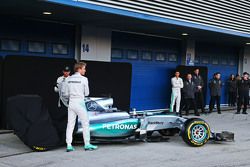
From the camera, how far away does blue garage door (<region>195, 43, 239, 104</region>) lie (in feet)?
66.3

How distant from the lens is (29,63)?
11594 mm

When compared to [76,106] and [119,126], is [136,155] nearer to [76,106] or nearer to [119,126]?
[119,126]

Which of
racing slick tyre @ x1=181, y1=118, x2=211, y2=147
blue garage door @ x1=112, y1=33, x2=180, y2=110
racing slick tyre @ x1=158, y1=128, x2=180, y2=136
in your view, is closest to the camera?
racing slick tyre @ x1=181, y1=118, x2=211, y2=147

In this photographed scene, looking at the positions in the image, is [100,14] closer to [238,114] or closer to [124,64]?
[124,64]

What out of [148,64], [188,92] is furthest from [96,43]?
[188,92]

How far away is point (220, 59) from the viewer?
21.5 m

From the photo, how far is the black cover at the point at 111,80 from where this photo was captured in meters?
13.8

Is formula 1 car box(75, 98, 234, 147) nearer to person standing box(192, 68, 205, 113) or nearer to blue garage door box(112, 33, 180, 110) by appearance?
blue garage door box(112, 33, 180, 110)

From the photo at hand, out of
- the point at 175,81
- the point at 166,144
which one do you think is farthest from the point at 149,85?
the point at 166,144

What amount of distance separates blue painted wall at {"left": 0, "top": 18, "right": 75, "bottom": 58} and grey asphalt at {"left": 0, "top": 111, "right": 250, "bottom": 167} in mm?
3234

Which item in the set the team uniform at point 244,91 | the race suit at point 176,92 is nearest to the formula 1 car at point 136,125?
the race suit at point 176,92

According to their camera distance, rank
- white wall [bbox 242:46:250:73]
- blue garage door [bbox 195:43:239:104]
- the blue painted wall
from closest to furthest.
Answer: the blue painted wall < blue garage door [bbox 195:43:239:104] < white wall [bbox 242:46:250:73]

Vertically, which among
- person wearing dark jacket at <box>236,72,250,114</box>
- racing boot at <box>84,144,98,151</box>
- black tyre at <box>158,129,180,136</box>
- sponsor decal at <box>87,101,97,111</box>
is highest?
person wearing dark jacket at <box>236,72,250,114</box>

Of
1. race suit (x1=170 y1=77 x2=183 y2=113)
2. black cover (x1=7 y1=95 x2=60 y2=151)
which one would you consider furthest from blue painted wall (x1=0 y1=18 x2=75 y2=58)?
race suit (x1=170 y1=77 x2=183 y2=113)
